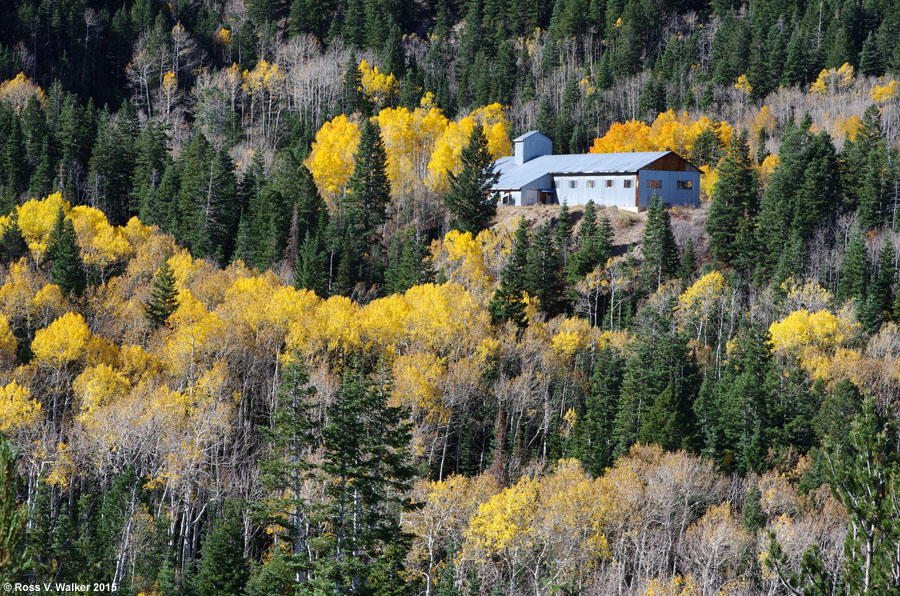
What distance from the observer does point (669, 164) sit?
73562 mm

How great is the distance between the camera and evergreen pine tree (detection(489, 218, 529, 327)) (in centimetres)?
6147

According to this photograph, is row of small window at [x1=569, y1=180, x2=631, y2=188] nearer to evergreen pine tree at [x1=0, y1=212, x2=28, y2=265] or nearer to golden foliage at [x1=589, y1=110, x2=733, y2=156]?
golden foliage at [x1=589, y1=110, x2=733, y2=156]

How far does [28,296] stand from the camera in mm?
56594

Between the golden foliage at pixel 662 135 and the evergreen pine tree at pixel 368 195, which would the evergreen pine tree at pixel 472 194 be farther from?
the golden foliage at pixel 662 135

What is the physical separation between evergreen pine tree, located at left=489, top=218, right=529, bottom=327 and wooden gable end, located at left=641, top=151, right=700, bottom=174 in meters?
15.2

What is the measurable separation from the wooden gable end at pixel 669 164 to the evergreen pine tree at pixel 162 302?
3997 cm

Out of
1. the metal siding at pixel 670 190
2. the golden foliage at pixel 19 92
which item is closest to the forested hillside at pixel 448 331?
the golden foliage at pixel 19 92

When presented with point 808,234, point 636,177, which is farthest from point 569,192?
Answer: point 808,234

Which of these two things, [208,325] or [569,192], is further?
[569,192]

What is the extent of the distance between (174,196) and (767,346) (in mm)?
51932

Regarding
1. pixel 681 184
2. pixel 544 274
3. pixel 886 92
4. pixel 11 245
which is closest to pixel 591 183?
pixel 681 184

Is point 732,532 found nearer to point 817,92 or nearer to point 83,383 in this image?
point 83,383

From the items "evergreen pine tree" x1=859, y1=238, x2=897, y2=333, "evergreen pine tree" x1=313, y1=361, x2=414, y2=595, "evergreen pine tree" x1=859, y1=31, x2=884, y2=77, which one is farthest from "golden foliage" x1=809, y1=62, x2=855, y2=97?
"evergreen pine tree" x1=313, y1=361, x2=414, y2=595

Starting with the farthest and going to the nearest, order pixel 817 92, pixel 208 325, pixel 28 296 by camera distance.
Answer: pixel 817 92 < pixel 28 296 < pixel 208 325
